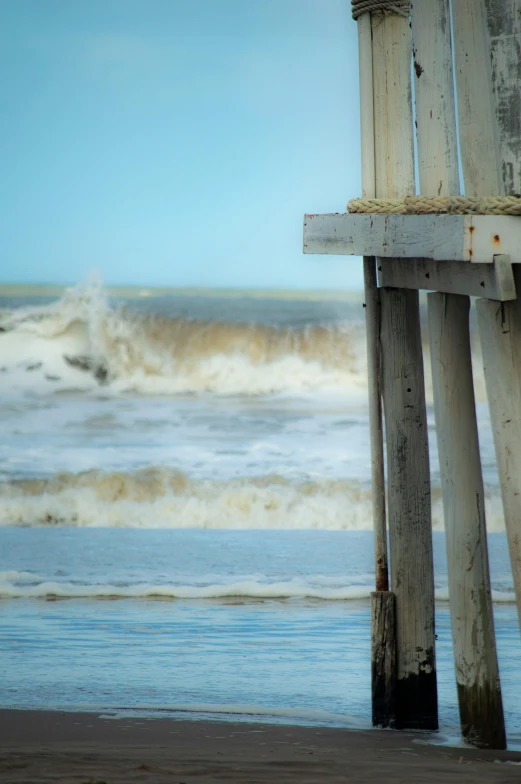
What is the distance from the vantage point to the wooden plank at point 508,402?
295cm

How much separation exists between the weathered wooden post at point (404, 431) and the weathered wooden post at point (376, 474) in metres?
0.03

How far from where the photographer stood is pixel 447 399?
3.56m

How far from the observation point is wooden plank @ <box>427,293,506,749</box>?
3.57 m

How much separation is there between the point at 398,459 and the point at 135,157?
49.3 feet

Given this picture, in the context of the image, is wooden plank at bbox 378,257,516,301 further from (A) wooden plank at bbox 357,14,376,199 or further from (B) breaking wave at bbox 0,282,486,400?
(B) breaking wave at bbox 0,282,486,400

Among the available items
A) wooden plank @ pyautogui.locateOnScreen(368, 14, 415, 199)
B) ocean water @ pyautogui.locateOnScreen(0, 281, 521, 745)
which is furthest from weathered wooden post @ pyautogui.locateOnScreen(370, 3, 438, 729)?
ocean water @ pyautogui.locateOnScreen(0, 281, 521, 745)

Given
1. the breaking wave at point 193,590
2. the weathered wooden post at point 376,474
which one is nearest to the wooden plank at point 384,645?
the weathered wooden post at point 376,474

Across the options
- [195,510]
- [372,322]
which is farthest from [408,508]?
[195,510]

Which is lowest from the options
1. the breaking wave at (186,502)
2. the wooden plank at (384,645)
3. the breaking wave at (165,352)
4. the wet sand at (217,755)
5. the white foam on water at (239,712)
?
the white foam on water at (239,712)

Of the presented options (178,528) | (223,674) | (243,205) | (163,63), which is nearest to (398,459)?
(223,674)

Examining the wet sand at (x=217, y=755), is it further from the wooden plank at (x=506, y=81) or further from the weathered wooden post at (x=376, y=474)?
the wooden plank at (x=506, y=81)

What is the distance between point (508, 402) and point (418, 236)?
0.69 m

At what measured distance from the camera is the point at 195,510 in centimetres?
1522

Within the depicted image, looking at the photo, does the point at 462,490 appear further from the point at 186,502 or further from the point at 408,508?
the point at 186,502
